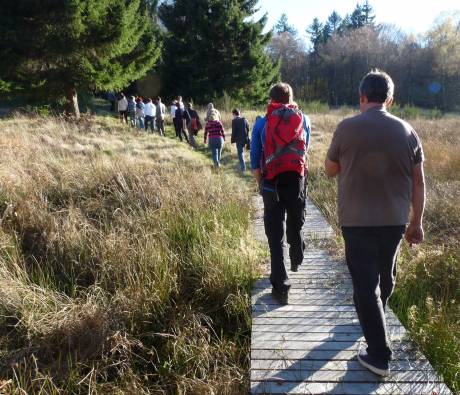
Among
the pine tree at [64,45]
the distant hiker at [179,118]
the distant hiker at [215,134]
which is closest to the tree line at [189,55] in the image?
the pine tree at [64,45]

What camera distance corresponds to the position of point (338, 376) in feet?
8.82

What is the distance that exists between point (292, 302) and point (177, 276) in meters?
1.32

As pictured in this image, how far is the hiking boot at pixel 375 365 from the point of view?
2604mm

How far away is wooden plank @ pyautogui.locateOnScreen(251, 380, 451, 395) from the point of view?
253 centimetres

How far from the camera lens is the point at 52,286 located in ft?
14.7

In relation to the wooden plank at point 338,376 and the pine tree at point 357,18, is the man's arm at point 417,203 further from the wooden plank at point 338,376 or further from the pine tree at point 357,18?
the pine tree at point 357,18

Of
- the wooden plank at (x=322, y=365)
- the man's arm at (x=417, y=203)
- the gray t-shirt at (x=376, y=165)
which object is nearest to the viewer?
the gray t-shirt at (x=376, y=165)

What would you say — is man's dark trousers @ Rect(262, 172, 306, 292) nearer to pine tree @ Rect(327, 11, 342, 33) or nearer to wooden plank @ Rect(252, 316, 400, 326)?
wooden plank @ Rect(252, 316, 400, 326)

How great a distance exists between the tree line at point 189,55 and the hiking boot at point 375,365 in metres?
14.6

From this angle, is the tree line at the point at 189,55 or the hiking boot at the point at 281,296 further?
the tree line at the point at 189,55

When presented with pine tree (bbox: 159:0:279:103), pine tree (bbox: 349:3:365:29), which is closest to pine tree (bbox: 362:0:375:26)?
pine tree (bbox: 349:3:365:29)

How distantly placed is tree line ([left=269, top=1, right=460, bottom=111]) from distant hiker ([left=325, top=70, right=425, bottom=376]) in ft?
118

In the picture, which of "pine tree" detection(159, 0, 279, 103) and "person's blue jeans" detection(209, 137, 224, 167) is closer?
"person's blue jeans" detection(209, 137, 224, 167)

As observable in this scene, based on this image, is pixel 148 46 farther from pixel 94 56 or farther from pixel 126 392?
pixel 126 392
